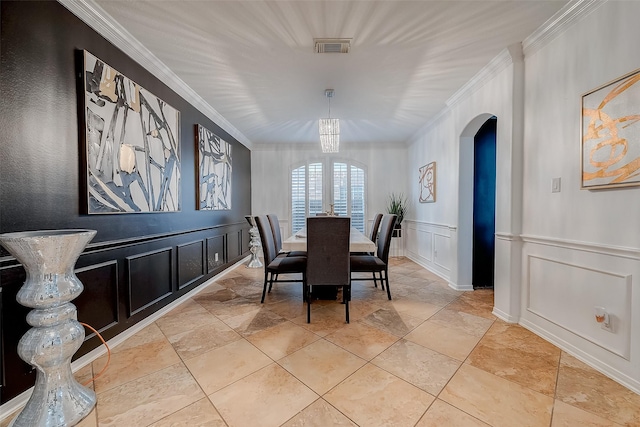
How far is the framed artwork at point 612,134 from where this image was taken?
1.50m

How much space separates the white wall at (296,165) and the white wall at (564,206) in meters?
2.77

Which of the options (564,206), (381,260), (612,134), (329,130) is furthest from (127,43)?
(564,206)

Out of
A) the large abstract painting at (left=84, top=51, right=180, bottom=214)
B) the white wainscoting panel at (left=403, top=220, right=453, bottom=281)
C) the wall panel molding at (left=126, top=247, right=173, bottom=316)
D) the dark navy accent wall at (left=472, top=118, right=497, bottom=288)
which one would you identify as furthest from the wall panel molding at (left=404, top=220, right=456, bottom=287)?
the large abstract painting at (left=84, top=51, right=180, bottom=214)

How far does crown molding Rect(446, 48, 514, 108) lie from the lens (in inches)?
94.3

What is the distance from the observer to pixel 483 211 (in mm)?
3400

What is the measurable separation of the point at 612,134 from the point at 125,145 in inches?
141

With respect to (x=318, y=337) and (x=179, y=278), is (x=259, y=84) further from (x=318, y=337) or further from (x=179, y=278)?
(x=318, y=337)

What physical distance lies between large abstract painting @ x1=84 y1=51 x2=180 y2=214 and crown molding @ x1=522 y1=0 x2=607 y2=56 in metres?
3.51


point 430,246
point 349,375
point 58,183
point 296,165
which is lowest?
point 349,375

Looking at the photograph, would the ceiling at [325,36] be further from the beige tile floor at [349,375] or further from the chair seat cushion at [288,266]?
the beige tile floor at [349,375]

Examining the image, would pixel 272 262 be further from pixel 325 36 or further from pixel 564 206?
pixel 564 206

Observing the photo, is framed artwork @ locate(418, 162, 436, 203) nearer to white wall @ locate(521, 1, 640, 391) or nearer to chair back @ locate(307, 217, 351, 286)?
white wall @ locate(521, 1, 640, 391)

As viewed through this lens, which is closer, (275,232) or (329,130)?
(329,130)

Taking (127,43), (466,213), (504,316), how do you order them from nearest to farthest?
1. (127,43)
2. (504,316)
3. (466,213)
